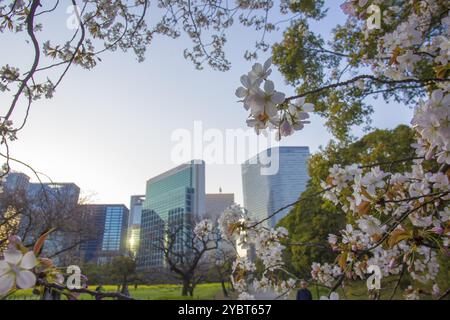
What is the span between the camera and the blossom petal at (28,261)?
504 millimetres

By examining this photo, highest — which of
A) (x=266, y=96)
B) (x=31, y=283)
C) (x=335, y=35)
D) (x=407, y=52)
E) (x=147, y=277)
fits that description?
(x=335, y=35)

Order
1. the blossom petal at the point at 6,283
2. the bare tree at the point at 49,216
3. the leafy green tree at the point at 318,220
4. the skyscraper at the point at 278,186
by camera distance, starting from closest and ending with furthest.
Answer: the blossom petal at the point at 6,283 < the leafy green tree at the point at 318,220 < the bare tree at the point at 49,216 < the skyscraper at the point at 278,186

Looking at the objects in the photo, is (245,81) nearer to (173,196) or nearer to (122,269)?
(122,269)

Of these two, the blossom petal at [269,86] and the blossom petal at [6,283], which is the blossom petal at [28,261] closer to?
the blossom petal at [6,283]

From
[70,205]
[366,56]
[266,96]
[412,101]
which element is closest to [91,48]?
[266,96]

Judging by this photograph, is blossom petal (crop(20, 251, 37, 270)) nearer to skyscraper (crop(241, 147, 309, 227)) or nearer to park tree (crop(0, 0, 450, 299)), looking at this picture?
park tree (crop(0, 0, 450, 299))

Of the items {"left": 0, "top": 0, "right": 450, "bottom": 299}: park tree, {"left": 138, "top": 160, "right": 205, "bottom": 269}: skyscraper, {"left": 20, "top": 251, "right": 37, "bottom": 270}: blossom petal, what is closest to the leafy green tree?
{"left": 0, "top": 0, "right": 450, "bottom": 299}: park tree

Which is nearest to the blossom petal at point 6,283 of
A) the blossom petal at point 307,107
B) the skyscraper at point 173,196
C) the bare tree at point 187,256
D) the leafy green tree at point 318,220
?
the blossom petal at point 307,107

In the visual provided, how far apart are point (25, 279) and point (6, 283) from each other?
29mm

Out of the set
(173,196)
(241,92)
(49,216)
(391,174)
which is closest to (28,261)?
(241,92)

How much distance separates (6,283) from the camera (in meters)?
0.49

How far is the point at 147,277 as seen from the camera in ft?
77.7
